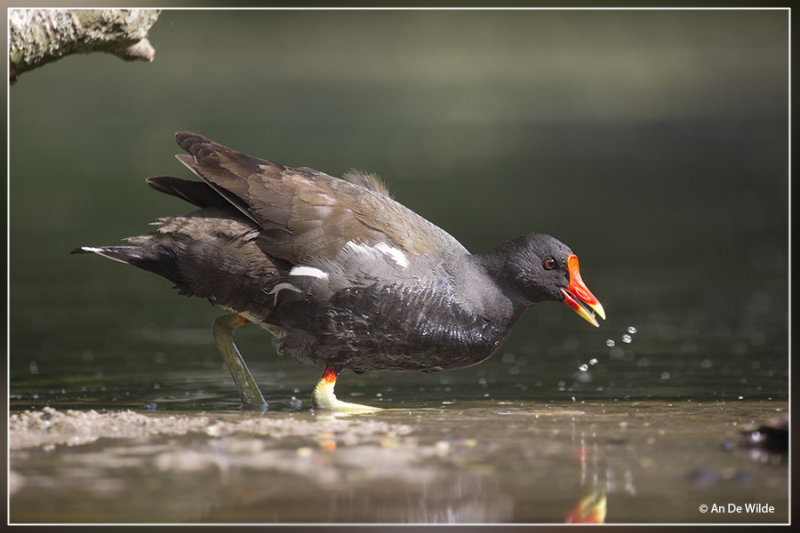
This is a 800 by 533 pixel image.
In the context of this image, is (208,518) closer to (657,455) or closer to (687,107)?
(657,455)

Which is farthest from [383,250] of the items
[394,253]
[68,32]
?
[68,32]

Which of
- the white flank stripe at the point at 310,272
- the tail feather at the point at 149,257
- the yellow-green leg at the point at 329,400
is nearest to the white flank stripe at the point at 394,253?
the white flank stripe at the point at 310,272

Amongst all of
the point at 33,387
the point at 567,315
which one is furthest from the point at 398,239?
the point at 567,315

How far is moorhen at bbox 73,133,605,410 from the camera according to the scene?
6488 millimetres

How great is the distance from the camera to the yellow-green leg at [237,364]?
7.01 metres

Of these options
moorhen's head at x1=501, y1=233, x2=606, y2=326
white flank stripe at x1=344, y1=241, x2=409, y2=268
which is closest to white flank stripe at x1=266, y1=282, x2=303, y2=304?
white flank stripe at x1=344, y1=241, x2=409, y2=268

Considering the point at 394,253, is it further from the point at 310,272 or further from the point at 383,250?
the point at 310,272

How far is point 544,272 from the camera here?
6883mm

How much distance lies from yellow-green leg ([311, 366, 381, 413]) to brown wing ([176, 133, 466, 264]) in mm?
775

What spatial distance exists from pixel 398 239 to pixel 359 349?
26.5 inches

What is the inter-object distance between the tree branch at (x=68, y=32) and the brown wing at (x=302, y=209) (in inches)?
29.1

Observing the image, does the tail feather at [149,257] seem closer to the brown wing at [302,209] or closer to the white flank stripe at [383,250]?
the brown wing at [302,209]

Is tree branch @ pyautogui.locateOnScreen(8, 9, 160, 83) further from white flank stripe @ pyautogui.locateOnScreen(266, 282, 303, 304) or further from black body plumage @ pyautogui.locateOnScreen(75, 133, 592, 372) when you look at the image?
white flank stripe @ pyautogui.locateOnScreen(266, 282, 303, 304)

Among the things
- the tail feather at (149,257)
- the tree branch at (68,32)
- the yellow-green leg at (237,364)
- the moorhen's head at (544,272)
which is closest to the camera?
the tree branch at (68,32)
